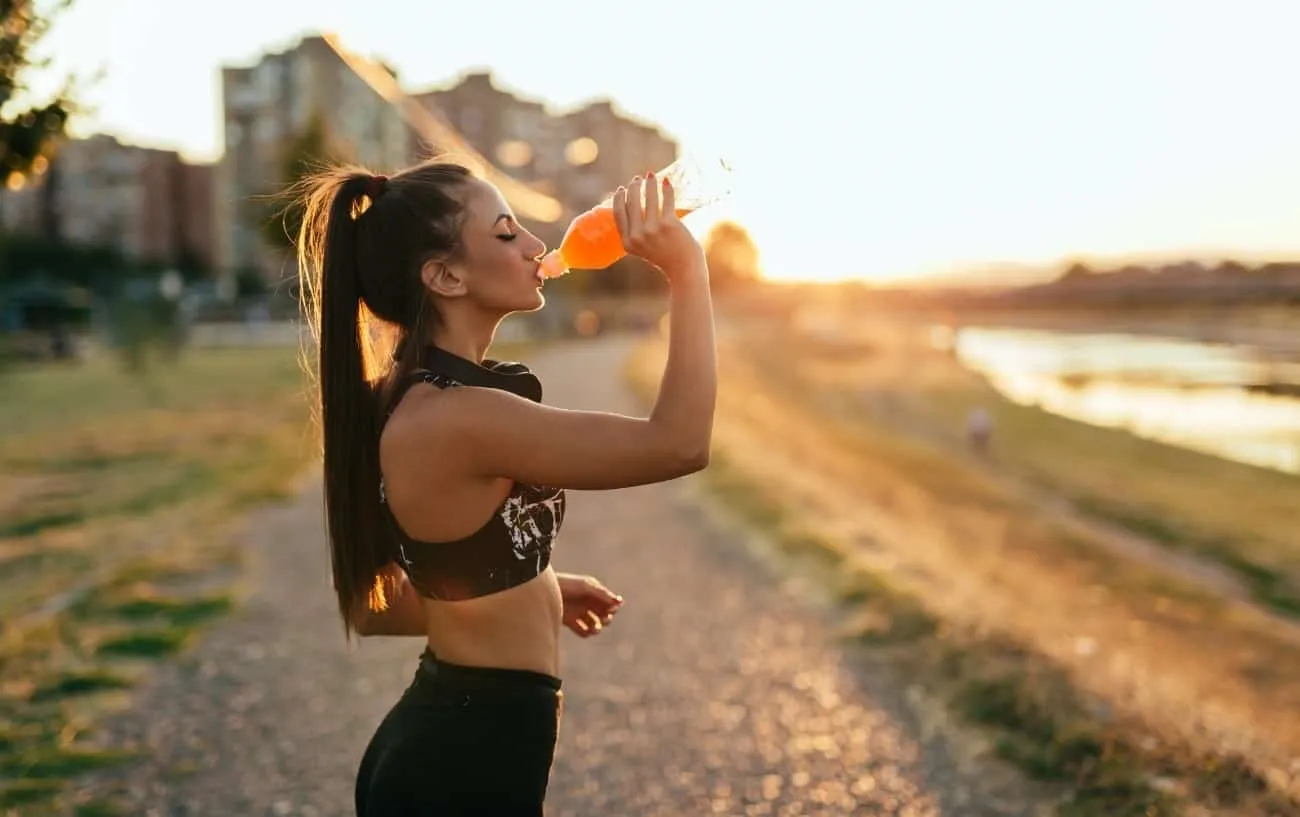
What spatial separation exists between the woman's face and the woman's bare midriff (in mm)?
514

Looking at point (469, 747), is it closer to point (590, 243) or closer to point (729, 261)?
point (590, 243)

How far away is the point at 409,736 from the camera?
6.82 feet

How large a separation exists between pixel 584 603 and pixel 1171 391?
43.1 m

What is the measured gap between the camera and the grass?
5.18 metres

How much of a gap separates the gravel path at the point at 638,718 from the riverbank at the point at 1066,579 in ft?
1.31

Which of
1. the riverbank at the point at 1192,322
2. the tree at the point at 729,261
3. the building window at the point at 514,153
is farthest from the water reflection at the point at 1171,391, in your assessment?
the building window at the point at 514,153

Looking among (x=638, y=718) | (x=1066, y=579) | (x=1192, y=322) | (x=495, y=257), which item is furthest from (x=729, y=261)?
(x=495, y=257)

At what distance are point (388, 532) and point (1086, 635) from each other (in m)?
7.05

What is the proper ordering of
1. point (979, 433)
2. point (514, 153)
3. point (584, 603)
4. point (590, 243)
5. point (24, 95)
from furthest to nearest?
point (514, 153) → point (979, 433) → point (24, 95) → point (584, 603) → point (590, 243)

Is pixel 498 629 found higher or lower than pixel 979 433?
higher

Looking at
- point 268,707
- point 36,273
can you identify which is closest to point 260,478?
point 268,707

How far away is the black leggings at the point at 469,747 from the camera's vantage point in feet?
6.68

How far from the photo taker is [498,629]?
209cm

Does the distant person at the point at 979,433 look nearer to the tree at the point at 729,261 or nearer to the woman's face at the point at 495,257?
the woman's face at the point at 495,257
